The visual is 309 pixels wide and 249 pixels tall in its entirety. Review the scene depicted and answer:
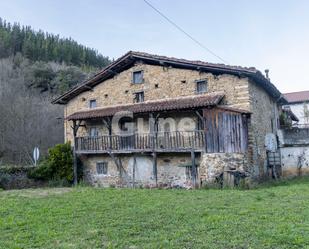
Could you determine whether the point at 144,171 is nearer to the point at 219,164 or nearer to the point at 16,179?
the point at 219,164

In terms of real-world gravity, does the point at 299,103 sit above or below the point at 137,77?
above

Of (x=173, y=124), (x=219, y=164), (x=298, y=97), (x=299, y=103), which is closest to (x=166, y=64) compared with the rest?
(x=173, y=124)

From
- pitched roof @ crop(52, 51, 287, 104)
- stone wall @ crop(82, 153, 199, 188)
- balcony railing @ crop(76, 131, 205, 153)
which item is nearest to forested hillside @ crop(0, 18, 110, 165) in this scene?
pitched roof @ crop(52, 51, 287, 104)

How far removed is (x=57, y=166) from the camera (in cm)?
1856

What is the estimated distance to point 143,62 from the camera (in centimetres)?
1916

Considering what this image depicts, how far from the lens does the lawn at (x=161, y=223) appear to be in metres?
5.59

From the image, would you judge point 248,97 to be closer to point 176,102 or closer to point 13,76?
point 176,102

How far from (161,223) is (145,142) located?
9667mm

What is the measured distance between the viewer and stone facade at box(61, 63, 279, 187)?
15.4 m

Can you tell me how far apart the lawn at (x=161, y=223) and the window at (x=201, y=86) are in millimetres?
7836

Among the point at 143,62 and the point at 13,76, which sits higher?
the point at 13,76

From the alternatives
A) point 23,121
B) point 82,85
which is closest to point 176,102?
point 82,85

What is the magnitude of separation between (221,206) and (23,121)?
88.1ft

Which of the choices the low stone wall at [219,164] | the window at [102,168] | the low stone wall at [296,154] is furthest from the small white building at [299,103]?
the window at [102,168]
